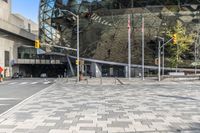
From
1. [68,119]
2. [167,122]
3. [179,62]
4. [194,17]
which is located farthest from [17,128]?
[194,17]

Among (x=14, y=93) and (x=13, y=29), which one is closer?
(x=14, y=93)

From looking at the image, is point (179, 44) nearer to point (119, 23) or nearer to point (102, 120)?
point (119, 23)

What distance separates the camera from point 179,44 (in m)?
80.2

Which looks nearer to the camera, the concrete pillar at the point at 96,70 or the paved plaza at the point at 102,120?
the paved plaza at the point at 102,120

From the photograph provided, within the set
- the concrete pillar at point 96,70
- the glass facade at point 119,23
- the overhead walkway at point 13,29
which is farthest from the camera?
the overhead walkway at point 13,29

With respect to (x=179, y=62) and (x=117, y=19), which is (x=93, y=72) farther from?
(x=179, y=62)

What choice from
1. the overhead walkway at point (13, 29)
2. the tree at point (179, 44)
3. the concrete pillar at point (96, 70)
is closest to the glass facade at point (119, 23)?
the concrete pillar at point (96, 70)

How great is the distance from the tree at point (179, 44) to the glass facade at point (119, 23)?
8.46 feet

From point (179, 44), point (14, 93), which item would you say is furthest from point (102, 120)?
point (179, 44)

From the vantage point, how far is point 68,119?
48.4 ft

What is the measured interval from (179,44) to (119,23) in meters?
15.8

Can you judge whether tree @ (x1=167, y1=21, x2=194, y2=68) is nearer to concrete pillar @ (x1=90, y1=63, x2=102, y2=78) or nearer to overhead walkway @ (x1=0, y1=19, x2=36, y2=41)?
concrete pillar @ (x1=90, y1=63, x2=102, y2=78)

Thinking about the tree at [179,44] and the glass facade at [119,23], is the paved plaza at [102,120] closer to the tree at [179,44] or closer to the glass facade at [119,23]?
the tree at [179,44]

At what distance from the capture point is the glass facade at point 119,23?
8638 centimetres
